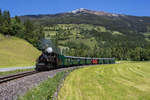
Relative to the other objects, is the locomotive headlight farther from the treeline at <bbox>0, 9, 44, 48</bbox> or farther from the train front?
the treeline at <bbox>0, 9, 44, 48</bbox>

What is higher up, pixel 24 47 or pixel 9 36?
pixel 9 36

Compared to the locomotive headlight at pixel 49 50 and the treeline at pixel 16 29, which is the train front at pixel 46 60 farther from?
the treeline at pixel 16 29

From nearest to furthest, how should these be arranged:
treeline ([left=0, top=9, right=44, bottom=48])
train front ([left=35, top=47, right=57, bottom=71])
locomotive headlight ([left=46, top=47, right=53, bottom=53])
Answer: train front ([left=35, top=47, right=57, bottom=71]), locomotive headlight ([left=46, top=47, right=53, bottom=53]), treeline ([left=0, top=9, right=44, bottom=48])

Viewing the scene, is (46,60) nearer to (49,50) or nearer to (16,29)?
(49,50)

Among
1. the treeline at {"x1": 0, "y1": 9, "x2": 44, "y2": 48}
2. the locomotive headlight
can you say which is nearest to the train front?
the locomotive headlight


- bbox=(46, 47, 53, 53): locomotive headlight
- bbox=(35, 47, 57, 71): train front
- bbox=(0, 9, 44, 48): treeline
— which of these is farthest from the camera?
bbox=(0, 9, 44, 48): treeline

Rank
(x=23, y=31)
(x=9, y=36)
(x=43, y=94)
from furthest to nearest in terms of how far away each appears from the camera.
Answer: (x=23, y=31) < (x=9, y=36) < (x=43, y=94)

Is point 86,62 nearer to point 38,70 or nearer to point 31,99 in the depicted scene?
point 38,70

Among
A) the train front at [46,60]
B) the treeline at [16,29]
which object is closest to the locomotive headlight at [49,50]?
the train front at [46,60]

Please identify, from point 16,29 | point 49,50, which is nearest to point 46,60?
point 49,50

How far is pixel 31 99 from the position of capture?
31.5 feet

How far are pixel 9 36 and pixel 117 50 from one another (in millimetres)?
82338

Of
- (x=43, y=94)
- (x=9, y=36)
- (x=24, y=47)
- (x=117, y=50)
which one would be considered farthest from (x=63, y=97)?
(x=117, y=50)

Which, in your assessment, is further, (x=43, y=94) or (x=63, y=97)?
(x=63, y=97)
